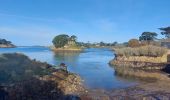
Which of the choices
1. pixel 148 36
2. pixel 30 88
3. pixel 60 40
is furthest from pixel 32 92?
pixel 60 40

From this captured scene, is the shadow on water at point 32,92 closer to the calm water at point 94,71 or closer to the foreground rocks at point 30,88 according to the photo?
the foreground rocks at point 30,88

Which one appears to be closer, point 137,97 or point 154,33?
point 137,97

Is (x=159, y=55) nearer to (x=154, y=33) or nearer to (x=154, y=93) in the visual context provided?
(x=154, y=93)

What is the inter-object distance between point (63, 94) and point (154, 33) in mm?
92333

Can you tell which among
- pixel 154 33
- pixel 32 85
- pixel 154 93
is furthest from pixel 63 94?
pixel 154 33

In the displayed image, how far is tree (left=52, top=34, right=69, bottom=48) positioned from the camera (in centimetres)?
Result: 14771

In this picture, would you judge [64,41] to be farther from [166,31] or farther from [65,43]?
[166,31]

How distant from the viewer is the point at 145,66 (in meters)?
54.4

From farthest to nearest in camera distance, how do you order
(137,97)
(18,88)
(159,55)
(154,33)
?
(154,33) → (159,55) → (137,97) → (18,88)

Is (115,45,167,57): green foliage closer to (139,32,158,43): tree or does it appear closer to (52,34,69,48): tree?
(139,32,158,43): tree

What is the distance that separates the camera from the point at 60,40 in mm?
148375

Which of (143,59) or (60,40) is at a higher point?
(60,40)

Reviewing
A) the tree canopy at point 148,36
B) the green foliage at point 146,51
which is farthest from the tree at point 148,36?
the green foliage at point 146,51

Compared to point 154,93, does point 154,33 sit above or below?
above
